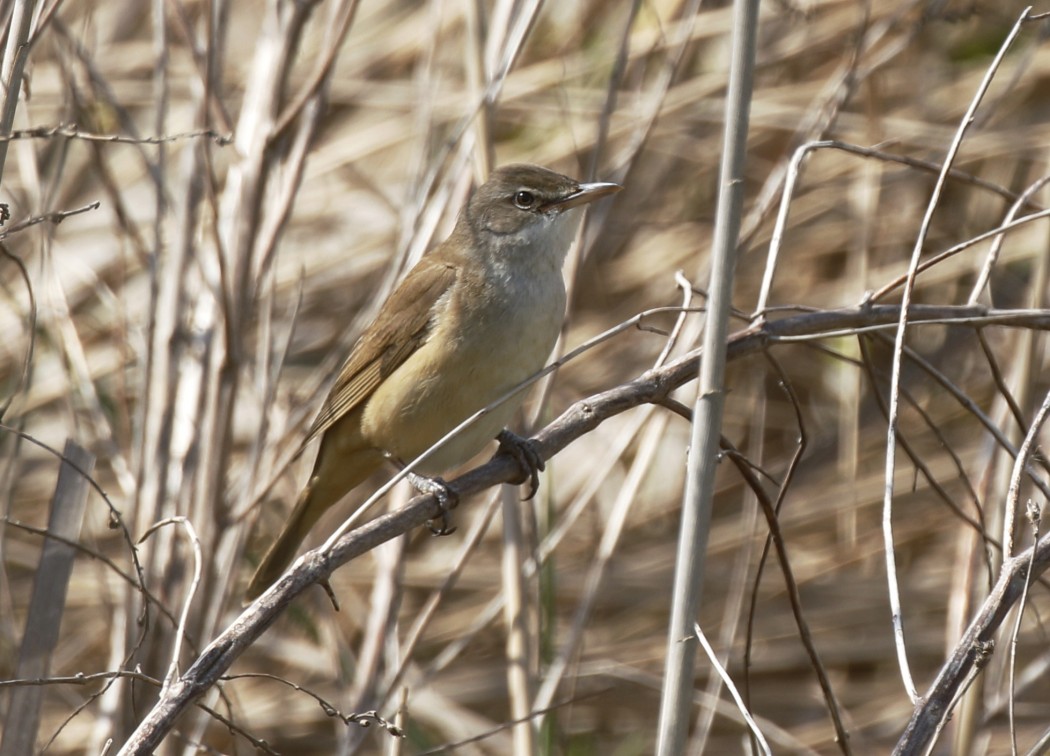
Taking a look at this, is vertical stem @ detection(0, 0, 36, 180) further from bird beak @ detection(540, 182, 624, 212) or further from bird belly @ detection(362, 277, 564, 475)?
bird beak @ detection(540, 182, 624, 212)

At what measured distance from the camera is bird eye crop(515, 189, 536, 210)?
3.28 meters

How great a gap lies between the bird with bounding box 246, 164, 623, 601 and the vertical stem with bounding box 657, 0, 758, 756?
49.2 inches

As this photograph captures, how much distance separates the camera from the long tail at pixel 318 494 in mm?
3184

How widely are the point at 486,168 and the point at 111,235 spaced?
285cm

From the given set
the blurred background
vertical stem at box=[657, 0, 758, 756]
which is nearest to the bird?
the blurred background

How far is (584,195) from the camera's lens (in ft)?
10.3

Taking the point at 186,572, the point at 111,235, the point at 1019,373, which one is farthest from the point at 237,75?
the point at 1019,373

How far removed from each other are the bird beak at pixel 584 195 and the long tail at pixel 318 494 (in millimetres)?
799

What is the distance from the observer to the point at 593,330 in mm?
4922

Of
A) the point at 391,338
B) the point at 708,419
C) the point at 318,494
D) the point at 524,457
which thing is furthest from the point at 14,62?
the point at 318,494

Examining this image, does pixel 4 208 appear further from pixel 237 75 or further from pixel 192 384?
pixel 237 75

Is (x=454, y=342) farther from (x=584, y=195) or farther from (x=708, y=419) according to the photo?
(x=708, y=419)

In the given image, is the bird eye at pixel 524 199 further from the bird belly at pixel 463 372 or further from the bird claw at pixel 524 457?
the bird claw at pixel 524 457

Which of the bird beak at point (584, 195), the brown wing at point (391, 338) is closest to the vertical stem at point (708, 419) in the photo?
the bird beak at point (584, 195)
